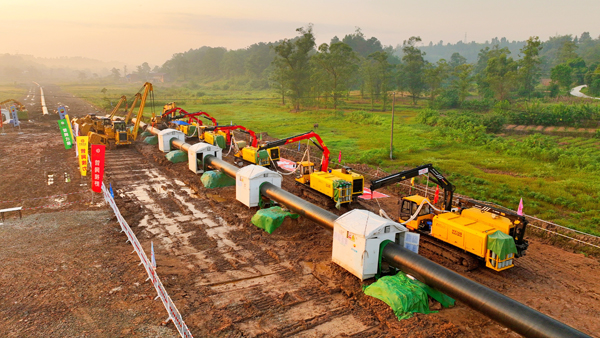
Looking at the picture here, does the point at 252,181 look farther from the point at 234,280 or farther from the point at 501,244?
the point at 501,244

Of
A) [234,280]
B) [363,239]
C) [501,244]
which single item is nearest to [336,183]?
[363,239]

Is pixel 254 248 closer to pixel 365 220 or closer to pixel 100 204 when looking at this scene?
pixel 365 220

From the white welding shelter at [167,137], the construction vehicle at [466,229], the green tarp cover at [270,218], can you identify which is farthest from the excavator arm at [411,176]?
the white welding shelter at [167,137]

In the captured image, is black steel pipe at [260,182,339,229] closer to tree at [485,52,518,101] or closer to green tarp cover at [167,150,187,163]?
green tarp cover at [167,150,187,163]

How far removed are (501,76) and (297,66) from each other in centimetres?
3683

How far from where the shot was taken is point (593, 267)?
1517cm

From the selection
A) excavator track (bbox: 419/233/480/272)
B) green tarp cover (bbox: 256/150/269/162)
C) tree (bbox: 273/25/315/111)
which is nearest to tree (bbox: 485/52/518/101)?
tree (bbox: 273/25/315/111)

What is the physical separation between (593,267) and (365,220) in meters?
9.76

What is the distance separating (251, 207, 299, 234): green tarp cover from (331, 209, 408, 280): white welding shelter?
452 cm

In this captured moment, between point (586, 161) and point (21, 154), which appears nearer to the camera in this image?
point (586, 161)

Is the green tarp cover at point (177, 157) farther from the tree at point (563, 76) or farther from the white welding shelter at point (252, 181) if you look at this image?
the tree at point (563, 76)

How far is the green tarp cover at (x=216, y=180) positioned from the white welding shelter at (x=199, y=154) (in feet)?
8.44

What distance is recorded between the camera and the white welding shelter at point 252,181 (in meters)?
20.9

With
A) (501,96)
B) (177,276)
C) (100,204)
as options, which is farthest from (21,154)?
(501,96)
